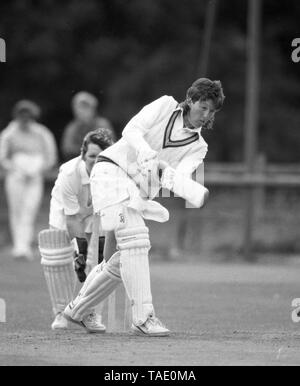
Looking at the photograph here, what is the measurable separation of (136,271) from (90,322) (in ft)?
2.79

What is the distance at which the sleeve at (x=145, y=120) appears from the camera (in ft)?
23.5

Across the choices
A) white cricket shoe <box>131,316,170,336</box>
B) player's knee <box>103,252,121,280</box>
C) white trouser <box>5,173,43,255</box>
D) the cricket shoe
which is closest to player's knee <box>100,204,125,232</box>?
player's knee <box>103,252,121,280</box>

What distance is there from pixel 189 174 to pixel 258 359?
1442 millimetres

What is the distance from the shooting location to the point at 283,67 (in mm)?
28688

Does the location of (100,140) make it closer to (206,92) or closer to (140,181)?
(140,181)

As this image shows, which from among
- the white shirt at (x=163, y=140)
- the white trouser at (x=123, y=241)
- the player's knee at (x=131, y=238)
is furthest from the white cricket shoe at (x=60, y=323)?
the white shirt at (x=163, y=140)

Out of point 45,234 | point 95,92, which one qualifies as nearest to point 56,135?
point 95,92

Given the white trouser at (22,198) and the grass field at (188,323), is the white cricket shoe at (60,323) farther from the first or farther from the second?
the white trouser at (22,198)

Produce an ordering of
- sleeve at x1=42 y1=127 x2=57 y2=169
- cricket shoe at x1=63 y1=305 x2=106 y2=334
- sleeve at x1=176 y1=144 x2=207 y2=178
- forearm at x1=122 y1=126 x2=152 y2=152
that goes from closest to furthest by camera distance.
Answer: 1. forearm at x1=122 y1=126 x2=152 y2=152
2. sleeve at x1=176 y1=144 x2=207 y2=178
3. cricket shoe at x1=63 y1=305 x2=106 y2=334
4. sleeve at x1=42 y1=127 x2=57 y2=169

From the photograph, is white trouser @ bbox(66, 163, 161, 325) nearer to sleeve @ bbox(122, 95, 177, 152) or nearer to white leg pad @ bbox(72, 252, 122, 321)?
white leg pad @ bbox(72, 252, 122, 321)

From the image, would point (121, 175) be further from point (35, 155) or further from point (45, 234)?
point (35, 155)

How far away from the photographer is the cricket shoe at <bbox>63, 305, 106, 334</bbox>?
764 cm

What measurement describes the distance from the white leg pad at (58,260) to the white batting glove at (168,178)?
140 centimetres

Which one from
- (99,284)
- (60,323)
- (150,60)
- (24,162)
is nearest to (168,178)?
(99,284)
